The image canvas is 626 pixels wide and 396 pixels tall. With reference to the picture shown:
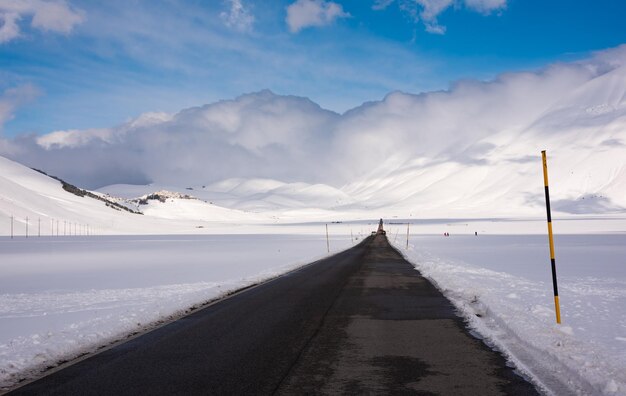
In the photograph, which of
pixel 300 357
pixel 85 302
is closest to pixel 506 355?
pixel 300 357

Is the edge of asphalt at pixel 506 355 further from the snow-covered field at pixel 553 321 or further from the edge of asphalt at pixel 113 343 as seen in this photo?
the edge of asphalt at pixel 113 343

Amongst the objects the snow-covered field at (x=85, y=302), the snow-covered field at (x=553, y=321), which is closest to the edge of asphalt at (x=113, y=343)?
the snow-covered field at (x=85, y=302)

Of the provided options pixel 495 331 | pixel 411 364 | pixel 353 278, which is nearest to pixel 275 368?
pixel 411 364

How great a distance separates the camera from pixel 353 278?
2153 centimetres

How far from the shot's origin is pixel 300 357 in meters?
8.43

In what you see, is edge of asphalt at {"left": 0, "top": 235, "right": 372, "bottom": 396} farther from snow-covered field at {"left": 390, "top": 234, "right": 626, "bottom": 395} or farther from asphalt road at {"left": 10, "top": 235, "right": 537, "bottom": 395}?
snow-covered field at {"left": 390, "top": 234, "right": 626, "bottom": 395}

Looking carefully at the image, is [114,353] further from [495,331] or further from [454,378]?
[495,331]

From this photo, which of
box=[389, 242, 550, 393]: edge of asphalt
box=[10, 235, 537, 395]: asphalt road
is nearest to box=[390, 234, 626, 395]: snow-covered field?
box=[389, 242, 550, 393]: edge of asphalt

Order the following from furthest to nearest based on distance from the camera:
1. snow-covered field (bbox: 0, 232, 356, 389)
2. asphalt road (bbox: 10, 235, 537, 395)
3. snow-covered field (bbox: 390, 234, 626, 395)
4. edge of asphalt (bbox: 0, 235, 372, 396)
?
snow-covered field (bbox: 0, 232, 356, 389), edge of asphalt (bbox: 0, 235, 372, 396), snow-covered field (bbox: 390, 234, 626, 395), asphalt road (bbox: 10, 235, 537, 395)

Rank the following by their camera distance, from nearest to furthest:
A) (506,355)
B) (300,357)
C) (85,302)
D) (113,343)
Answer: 1. (300,357)
2. (506,355)
3. (113,343)
4. (85,302)

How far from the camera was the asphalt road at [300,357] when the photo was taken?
276 inches

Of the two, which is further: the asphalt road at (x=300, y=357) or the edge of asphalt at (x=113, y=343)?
the edge of asphalt at (x=113, y=343)

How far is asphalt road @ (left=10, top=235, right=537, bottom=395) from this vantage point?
276 inches

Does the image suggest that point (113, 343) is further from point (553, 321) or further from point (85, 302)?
point (553, 321)
